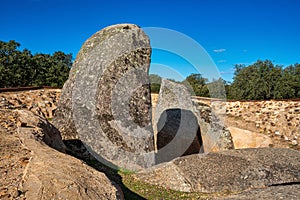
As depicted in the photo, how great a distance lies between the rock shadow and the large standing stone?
2.68 meters

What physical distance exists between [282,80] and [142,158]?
35.4 metres

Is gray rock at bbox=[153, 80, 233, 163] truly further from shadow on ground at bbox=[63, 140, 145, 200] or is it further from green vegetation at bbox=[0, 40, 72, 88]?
green vegetation at bbox=[0, 40, 72, 88]

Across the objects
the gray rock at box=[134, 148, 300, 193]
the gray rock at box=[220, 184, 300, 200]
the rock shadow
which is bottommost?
the gray rock at box=[220, 184, 300, 200]

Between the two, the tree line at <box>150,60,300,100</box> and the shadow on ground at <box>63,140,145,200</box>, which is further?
the tree line at <box>150,60,300,100</box>

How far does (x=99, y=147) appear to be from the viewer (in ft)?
27.7

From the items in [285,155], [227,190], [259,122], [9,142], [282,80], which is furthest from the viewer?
[282,80]

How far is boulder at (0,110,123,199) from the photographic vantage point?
307 centimetres

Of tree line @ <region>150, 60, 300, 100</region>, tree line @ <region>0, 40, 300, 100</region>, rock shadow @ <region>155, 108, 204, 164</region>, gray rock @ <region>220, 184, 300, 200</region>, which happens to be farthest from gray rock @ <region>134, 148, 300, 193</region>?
tree line @ <region>150, 60, 300, 100</region>

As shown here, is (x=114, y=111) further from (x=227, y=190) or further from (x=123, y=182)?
(x=227, y=190)

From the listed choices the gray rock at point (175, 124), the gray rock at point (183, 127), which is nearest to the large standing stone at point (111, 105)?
the gray rock at point (175, 124)

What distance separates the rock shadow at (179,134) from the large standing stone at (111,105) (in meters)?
2.68

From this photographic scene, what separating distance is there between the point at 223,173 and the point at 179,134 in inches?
173

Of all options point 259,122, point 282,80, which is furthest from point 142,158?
point 282,80

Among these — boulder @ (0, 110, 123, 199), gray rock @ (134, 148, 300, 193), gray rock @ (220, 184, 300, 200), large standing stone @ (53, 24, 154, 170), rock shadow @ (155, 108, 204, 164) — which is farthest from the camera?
rock shadow @ (155, 108, 204, 164)
